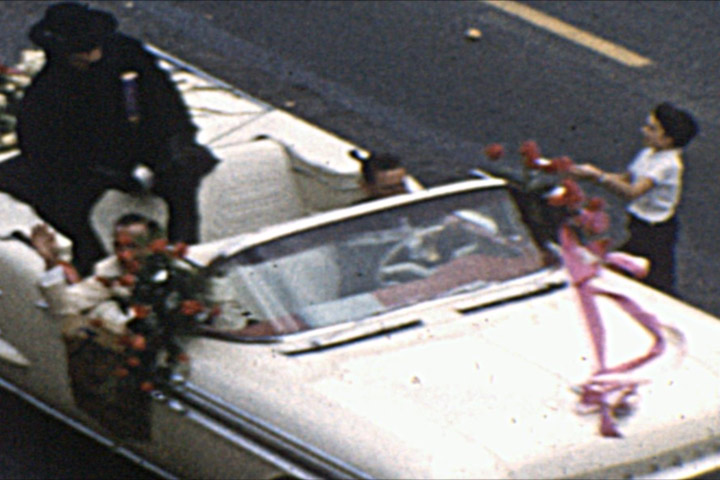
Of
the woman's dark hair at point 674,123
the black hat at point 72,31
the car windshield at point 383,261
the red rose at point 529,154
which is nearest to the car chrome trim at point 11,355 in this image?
the car windshield at point 383,261


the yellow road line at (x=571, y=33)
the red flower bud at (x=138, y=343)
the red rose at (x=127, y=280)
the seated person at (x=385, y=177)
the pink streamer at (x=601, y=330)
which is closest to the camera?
the pink streamer at (x=601, y=330)

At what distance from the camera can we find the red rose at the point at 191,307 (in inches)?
247

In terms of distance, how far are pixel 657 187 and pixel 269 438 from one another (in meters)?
2.88

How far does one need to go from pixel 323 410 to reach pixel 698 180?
449 cm

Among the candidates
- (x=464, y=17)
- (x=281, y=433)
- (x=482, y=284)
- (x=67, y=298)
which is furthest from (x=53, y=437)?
(x=464, y=17)

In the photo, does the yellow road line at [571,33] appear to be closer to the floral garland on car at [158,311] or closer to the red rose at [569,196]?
the red rose at [569,196]

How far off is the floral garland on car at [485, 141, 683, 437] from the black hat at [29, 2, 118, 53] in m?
2.17

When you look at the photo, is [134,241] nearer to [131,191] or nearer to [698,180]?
[131,191]

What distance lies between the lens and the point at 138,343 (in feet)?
20.4

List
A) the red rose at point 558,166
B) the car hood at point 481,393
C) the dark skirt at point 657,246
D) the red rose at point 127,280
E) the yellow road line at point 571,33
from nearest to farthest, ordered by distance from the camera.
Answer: the car hood at point 481,393 → the red rose at point 127,280 → the red rose at point 558,166 → the dark skirt at point 657,246 → the yellow road line at point 571,33

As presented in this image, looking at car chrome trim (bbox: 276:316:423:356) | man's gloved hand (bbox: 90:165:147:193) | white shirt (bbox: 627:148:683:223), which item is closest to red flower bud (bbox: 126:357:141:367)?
car chrome trim (bbox: 276:316:423:356)

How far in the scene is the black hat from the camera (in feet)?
25.9

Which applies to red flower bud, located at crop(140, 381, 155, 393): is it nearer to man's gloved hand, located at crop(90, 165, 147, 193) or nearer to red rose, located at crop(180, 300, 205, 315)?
red rose, located at crop(180, 300, 205, 315)

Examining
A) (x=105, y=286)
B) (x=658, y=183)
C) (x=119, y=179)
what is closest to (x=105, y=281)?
(x=105, y=286)
